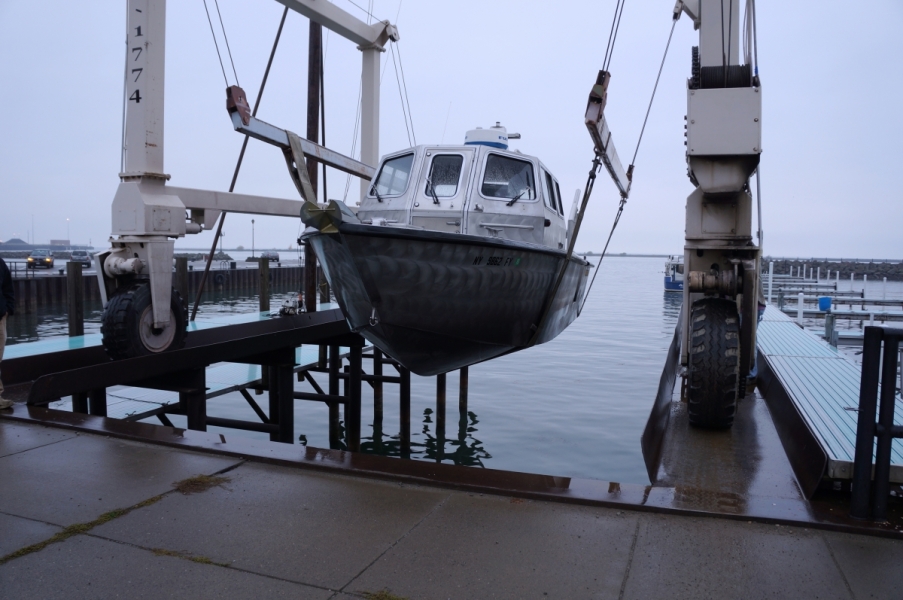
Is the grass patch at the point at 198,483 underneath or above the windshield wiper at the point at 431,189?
underneath

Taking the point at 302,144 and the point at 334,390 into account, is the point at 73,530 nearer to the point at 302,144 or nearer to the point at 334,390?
the point at 302,144

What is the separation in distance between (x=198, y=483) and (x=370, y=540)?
134 centimetres

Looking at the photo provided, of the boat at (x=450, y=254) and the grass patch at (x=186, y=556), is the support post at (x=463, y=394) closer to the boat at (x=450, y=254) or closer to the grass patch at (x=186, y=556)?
the boat at (x=450, y=254)

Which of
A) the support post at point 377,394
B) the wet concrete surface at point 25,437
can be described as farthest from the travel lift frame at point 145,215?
the support post at point 377,394

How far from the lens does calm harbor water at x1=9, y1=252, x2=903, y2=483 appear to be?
413 inches

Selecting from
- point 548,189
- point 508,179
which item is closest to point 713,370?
point 508,179

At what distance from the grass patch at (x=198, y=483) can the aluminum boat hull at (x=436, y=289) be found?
2.53 meters

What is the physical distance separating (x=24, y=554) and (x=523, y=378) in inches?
567

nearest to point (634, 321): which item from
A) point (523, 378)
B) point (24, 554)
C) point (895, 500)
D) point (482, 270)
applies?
point (523, 378)

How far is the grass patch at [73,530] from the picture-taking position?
10.4ft

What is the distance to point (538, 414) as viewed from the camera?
13.2 metres

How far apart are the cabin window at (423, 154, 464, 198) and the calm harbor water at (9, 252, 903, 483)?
423cm

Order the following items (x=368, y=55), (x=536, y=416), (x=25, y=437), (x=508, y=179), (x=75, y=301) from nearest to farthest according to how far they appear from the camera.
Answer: (x=25, y=437) → (x=508, y=179) → (x=75, y=301) → (x=368, y=55) → (x=536, y=416)

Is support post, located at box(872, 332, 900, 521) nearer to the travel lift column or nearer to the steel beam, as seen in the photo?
the travel lift column
